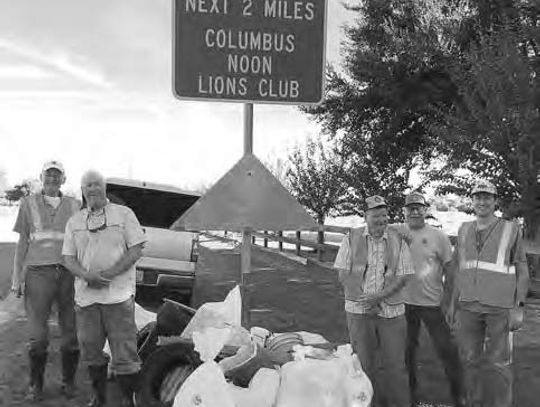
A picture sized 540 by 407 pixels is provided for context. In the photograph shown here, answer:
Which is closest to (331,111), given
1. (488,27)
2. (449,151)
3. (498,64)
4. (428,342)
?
(488,27)

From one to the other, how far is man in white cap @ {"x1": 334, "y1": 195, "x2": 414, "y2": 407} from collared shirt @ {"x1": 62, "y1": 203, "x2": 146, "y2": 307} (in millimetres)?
1582

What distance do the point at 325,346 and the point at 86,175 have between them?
218 cm

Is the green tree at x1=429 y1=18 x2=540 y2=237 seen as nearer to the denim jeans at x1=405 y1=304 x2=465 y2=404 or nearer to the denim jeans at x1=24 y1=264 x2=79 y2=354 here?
the denim jeans at x1=405 y1=304 x2=465 y2=404

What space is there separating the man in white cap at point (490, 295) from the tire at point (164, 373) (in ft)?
6.99

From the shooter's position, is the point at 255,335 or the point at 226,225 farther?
the point at 255,335

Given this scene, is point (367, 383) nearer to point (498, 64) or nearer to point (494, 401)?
point (494, 401)

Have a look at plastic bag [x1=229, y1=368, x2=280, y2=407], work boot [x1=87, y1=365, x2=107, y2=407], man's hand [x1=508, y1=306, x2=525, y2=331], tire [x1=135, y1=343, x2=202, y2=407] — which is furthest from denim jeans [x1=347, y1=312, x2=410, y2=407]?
work boot [x1=87, y1=365, x2=107, y2=407]

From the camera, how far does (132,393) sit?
15.5 ft

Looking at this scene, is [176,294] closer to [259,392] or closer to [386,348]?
[386,348]

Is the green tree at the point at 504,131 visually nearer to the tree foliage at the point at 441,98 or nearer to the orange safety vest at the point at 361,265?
the tree foliage at the point at 441,98

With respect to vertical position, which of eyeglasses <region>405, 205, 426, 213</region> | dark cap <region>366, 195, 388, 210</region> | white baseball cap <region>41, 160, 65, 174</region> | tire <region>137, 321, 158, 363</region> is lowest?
tire <region>137, 321, 158, 363</region>

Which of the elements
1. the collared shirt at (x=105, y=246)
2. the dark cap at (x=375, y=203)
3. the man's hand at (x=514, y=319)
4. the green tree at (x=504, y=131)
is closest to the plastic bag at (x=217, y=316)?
the collared shirt at (x=105, y=246)

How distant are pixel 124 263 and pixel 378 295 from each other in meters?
1.87

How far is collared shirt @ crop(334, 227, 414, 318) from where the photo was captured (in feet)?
15.1
